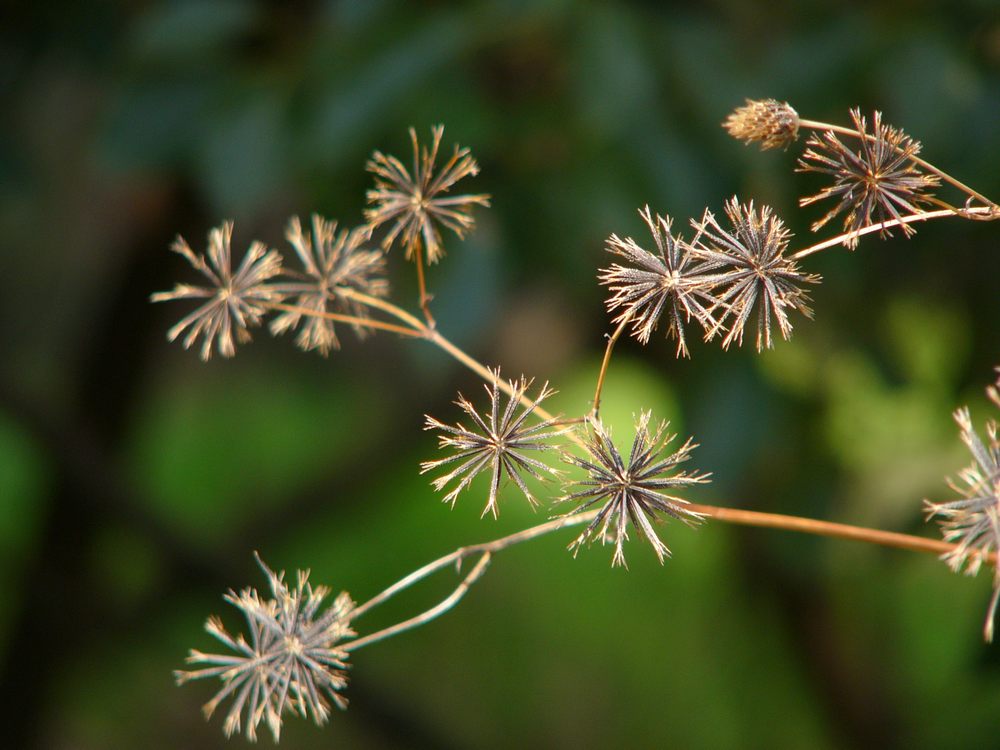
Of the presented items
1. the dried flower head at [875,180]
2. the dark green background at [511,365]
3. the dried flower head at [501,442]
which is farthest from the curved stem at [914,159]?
the dark green background at [511,365]

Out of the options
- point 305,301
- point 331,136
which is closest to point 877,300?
point 331,136

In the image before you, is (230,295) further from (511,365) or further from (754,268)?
(511,365)

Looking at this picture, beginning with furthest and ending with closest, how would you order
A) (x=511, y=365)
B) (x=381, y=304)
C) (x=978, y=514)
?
(x=511, y=365) → (x=381, y=304) → (x=978, y=514)

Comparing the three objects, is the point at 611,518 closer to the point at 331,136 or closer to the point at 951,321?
the point at 331,136

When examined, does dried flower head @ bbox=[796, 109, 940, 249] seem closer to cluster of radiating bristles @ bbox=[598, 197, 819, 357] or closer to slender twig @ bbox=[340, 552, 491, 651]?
cluster of radiating bristles @ bbox=[598, 197, 819, 357]

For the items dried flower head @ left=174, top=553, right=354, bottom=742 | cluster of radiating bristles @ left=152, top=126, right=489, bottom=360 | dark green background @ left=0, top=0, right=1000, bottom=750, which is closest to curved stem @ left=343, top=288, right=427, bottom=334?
cluster of radiating bristles @ left=152, top=126, right=489, bottom=360

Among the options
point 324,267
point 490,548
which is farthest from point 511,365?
point 490,548

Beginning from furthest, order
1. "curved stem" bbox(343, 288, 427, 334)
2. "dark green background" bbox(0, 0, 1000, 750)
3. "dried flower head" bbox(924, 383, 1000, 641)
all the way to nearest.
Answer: "dark green background" bbox(0, 0, 1000, 750)
"curved stem" bbox(343, 288, 427, 334)
"dried flower head" bbox(924, 383, 1000, 641)

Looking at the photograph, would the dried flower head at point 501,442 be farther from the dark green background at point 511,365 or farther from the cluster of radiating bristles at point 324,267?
the dark green background at point 511,365
